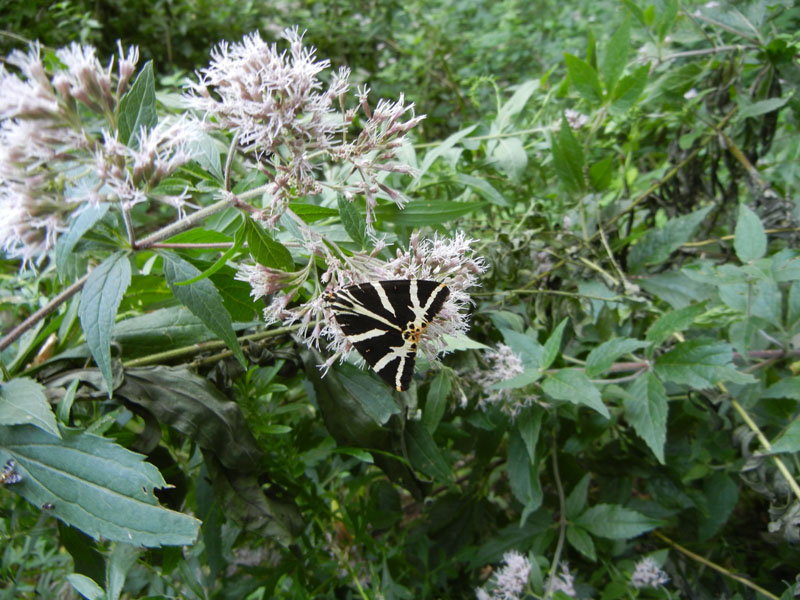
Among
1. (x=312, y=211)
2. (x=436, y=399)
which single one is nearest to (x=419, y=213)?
(x=312, y=211)

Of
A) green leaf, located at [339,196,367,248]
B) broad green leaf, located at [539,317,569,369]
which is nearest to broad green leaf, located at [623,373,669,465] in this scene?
broad green leaf, located at [539,317,569,369]

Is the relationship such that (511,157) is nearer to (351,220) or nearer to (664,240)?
(664,240)

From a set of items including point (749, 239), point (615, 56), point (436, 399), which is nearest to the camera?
point (436, 399)

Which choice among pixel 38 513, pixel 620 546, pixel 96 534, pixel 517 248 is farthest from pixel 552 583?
pixel 38 513

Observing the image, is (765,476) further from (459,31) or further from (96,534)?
(459,31)

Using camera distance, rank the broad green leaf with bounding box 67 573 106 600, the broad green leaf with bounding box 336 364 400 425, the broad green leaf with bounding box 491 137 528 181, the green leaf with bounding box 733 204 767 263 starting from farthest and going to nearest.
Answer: the broad green leaf with bounding box 491 137 528 181 → the green leaf with bounding box 733 204 767 263 → the broad green leaf with bounding box 336 364 400 425 → the broad green leaf with bounding box 67 573 106 600

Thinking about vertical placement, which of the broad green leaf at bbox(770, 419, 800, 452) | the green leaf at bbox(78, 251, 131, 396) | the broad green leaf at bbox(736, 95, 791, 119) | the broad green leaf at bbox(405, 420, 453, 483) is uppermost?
the green leaf at bbox(78, 251, 131, 396)

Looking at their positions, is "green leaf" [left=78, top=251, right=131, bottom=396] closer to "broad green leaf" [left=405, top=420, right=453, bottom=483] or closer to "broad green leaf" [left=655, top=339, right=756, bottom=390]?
"broad green leaf" [left=405, top=420, right=453, bottom=483]
